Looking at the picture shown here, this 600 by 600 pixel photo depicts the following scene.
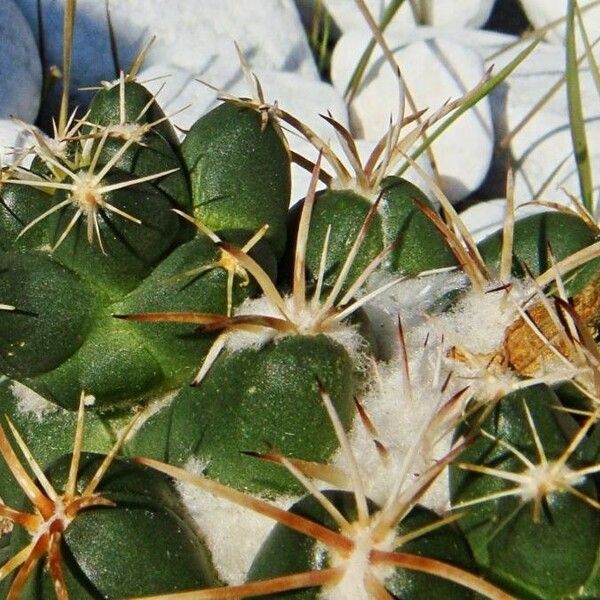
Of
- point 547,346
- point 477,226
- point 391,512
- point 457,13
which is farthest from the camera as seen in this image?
point 457,13

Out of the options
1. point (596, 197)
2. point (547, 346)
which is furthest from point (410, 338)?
point (596, 197)

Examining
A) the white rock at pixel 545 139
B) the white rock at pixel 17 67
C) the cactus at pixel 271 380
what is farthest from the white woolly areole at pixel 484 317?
the white rock at pixel 17 67

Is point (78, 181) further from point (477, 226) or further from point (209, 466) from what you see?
point (477, 226)

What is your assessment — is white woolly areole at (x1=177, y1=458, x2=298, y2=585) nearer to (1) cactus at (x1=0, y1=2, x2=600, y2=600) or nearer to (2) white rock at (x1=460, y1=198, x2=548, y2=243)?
(1) cactus at (x1=0, y1=2, x2=600, y2=600)

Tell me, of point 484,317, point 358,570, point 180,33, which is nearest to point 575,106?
point 484,317

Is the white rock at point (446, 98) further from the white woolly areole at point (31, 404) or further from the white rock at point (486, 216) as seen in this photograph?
the white woolly areole at point (31, 404)

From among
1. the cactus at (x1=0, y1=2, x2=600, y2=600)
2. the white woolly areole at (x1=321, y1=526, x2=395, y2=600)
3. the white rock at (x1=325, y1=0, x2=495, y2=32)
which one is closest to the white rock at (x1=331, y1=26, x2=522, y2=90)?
the white rock at (x1=325, y1=0, x2=495, y2=32)

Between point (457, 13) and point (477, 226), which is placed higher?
point (457, 13)
